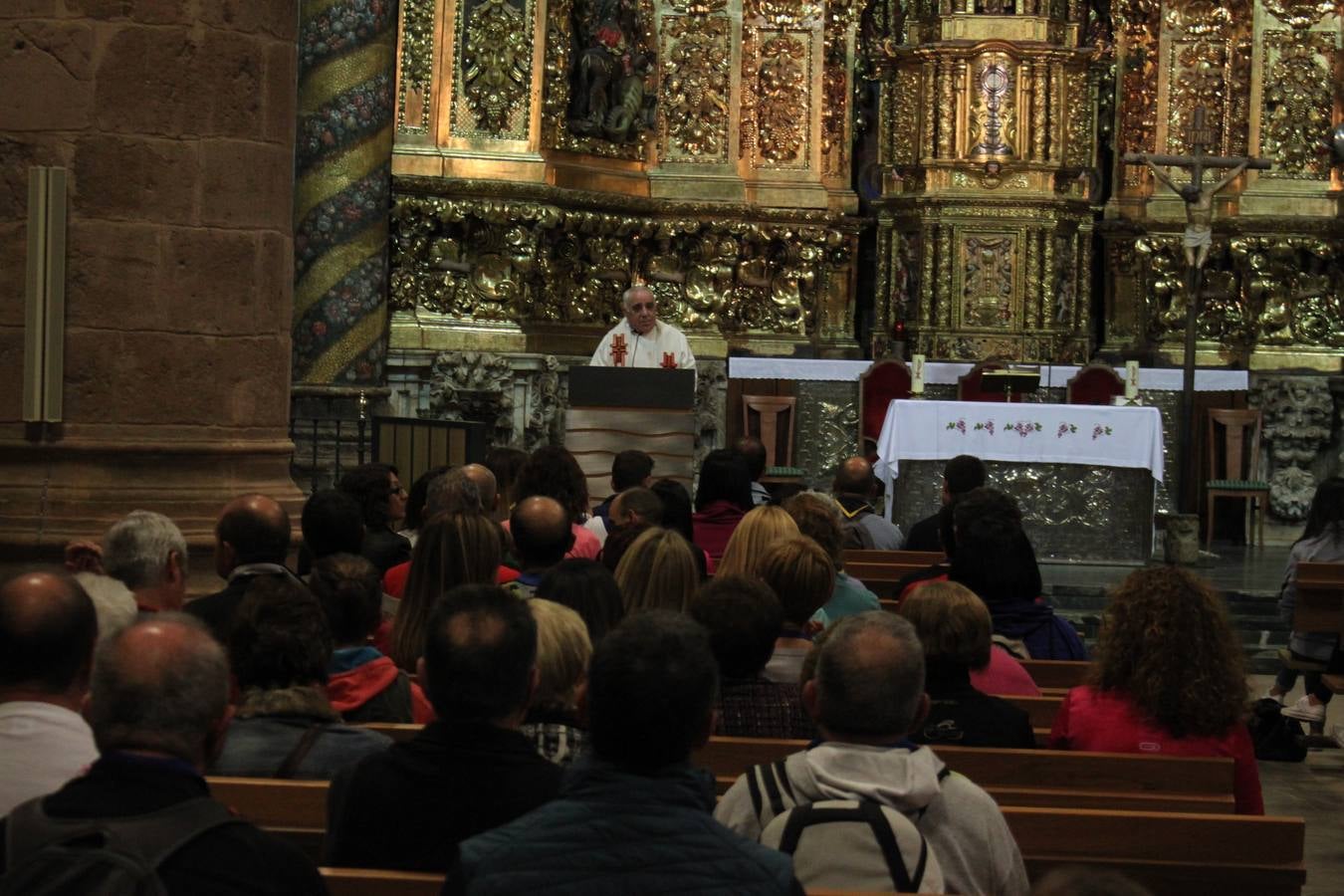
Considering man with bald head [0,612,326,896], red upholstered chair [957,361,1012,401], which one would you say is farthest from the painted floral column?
man with bald head [0,612,326,896]

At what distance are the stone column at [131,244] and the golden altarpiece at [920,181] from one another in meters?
8.58

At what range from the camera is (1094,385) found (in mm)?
16406

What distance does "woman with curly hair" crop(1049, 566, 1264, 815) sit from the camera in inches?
198

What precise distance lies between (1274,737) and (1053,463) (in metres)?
5.13

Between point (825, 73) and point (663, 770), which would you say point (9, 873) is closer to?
point (663, 770)

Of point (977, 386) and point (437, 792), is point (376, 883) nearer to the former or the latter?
point (437, 792)

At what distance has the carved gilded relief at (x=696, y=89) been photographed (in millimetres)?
17188

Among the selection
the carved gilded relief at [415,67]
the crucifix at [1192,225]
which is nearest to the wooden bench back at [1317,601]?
the crucifix at [1192,225]

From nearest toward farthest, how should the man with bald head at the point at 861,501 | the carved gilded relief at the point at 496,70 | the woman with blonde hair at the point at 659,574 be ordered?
the woman with blonde hair at the point at 659,574 < the man with bald head at the point at 861,501 < the carved gilded relief at the point at 496,70

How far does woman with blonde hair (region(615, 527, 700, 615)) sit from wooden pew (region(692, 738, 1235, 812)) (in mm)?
1184

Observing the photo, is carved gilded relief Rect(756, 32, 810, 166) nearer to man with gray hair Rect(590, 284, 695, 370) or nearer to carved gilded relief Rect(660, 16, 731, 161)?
carved gilded relief Rect(660, 16, 731, 161)

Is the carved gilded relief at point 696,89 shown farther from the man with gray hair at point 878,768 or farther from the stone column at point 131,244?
the man with gray hair at point 878,768

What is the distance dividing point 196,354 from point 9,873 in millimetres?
4836

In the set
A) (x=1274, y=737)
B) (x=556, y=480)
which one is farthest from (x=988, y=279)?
(x=556, y=480)
